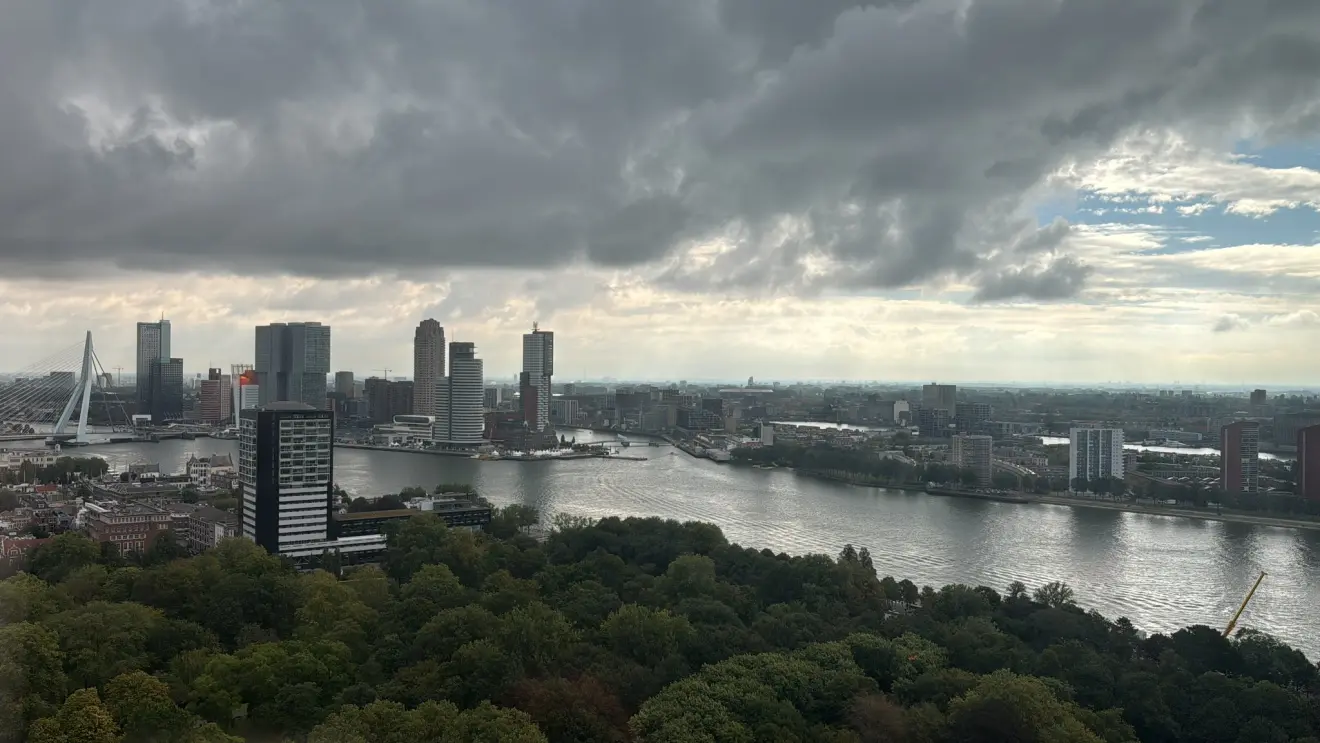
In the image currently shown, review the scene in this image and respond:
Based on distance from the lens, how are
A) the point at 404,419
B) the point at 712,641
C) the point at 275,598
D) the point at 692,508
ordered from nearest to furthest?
the point at 712,641 < the point at 275,598 < the point at 692,508 < the point at 404,419

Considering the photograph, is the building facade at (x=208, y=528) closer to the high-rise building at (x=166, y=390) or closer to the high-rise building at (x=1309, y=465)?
the high-rise building at (x=166, y=390)

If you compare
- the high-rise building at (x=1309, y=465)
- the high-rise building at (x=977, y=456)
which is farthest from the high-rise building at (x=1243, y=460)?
the high-rise building at (x=977, y=456)

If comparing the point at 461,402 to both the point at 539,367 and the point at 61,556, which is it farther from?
the point at 61,556

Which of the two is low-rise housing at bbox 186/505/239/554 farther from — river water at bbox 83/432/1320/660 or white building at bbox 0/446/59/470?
river water at bbox 83/432/1320/660

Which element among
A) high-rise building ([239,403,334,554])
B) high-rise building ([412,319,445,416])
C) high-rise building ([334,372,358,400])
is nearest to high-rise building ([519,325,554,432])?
high-rise building ([412,319,445,416])

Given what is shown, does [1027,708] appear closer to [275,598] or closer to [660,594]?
[660,594]

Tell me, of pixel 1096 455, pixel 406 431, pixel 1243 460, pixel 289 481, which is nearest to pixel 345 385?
pixel 406 431

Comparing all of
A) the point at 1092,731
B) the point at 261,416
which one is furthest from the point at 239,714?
the point at 261,416

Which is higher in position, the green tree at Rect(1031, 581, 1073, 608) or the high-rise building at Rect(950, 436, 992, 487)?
the high-rise building at Rect(950, 436, 992, 487)
